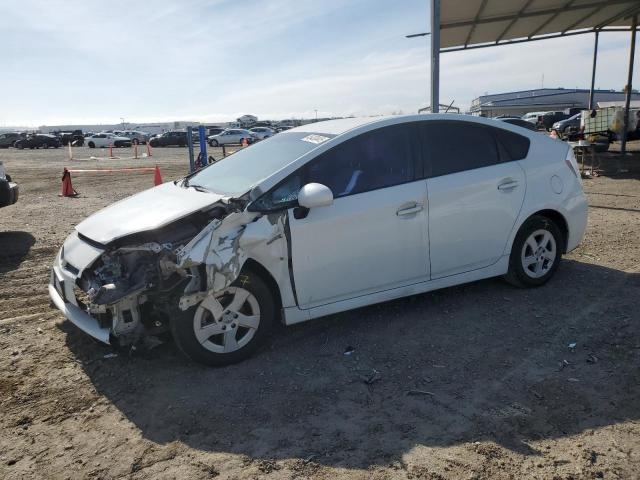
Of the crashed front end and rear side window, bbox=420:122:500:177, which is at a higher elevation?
rear side window, bbox=420:122:500:177

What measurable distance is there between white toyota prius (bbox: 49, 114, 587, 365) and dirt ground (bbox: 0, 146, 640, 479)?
33 cm

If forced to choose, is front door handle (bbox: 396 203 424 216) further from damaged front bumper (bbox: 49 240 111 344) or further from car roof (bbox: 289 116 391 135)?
damaged front bumper (bbox: 49 240 111 344)

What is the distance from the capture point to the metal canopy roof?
12328mm

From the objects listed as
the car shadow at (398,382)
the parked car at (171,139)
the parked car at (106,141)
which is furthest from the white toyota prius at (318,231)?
the parked car at (106,141)

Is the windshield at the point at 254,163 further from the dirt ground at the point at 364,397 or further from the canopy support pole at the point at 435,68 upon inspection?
the canopy support pole at the point at 435,68

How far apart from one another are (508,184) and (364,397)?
2.45 meters

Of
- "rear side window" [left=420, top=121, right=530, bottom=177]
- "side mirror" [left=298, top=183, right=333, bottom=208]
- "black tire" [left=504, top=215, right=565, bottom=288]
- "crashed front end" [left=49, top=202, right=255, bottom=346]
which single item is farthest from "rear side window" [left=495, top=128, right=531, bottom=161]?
"crashed front end" [left=49, top=202, right=255, bottom=346]

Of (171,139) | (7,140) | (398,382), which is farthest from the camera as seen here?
(7,140)

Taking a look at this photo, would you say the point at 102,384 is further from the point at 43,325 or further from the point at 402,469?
the point at 402,469

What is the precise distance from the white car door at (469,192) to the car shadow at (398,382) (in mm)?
537

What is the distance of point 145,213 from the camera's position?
157 inches

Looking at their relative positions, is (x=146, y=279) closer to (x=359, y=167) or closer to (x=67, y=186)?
(x=359, y=167)

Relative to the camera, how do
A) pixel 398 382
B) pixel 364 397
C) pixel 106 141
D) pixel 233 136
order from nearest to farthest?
pixel 364 397, pixel 398 382, pixel 233 136, pixel 106 141

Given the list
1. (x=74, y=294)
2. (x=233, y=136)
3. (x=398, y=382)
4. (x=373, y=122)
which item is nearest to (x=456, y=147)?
(x=373, y=122)
